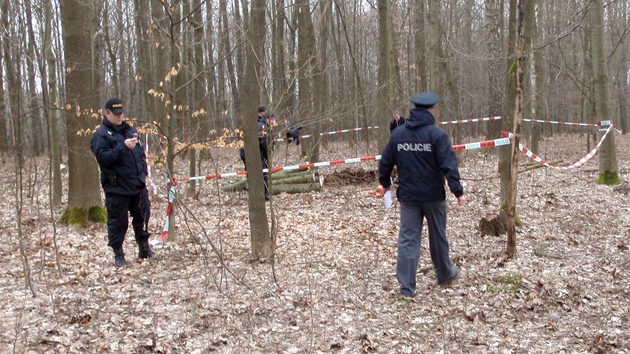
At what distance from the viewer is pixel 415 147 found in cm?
564

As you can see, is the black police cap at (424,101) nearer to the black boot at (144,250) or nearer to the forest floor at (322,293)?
the forest floor at (322,293)

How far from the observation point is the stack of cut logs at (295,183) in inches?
491

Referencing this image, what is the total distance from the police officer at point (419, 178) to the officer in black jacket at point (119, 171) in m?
2.90

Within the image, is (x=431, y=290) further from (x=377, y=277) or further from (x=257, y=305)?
(x=257, y=305)

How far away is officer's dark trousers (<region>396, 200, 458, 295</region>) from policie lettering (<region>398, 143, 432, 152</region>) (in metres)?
0.54

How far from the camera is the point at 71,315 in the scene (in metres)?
4.97

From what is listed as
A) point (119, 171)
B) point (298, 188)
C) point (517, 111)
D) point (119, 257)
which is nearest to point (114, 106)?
point (119, 171)

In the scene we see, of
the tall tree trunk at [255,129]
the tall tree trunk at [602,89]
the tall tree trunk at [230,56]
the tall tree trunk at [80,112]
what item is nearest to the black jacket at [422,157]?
the tall tree trunk at [255,129]

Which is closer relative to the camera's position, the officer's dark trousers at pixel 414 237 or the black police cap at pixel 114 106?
the officer's dark trousers at pixel 414 237

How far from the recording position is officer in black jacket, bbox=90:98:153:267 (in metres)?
6.44

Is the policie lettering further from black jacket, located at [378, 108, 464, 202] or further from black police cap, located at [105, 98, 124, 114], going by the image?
black police cap, located at [105, 98, 124, 114]

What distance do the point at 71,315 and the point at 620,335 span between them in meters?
4.73

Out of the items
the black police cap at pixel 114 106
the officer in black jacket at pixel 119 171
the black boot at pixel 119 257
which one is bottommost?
the black boot at pixel 119 257

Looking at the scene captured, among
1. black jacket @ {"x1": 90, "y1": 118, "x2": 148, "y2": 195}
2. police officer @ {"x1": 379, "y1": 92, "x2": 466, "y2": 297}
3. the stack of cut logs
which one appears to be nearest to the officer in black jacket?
black jacket @ {"x1": 90, "y1": 118, "x2": 148, "y2": 195}
